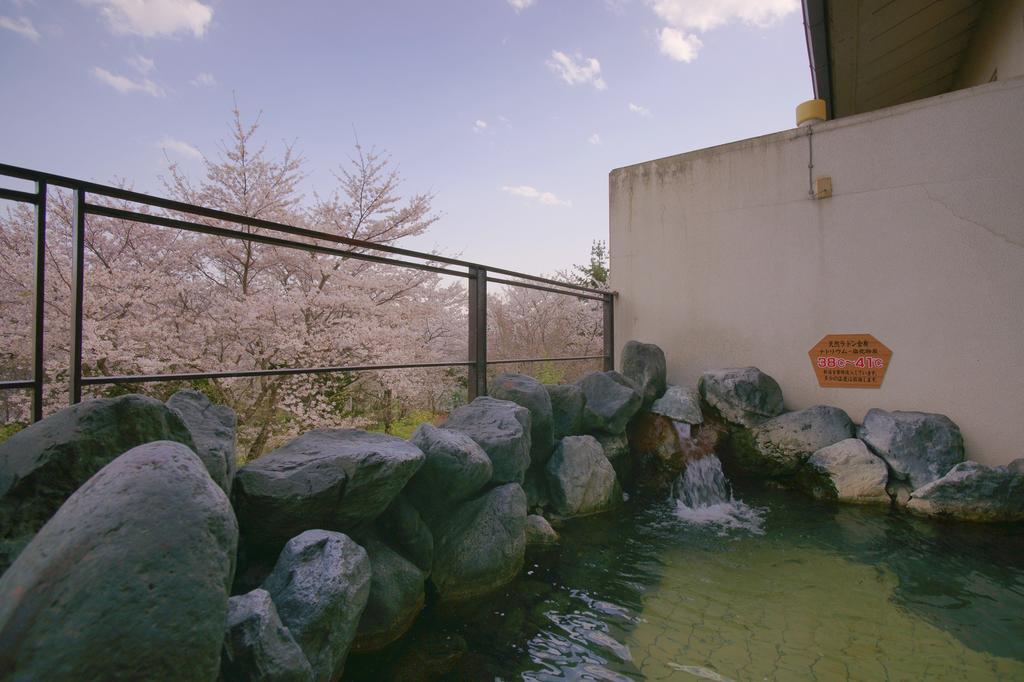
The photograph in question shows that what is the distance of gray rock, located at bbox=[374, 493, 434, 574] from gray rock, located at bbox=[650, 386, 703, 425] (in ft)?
8.48

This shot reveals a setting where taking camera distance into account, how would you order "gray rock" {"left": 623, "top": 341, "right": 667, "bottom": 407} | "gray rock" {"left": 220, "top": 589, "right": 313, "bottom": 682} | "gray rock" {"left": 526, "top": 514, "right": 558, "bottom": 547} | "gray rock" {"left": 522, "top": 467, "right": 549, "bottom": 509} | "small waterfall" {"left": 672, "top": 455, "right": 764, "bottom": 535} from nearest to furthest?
"gray rock" {"left": 220, "top": 589, "right": 313, "bottom": 682} → "gray rock" {"left": 526, "top": 514, "right": 558, "bottom": 547} → "gray rock" {"left": 522, "top": 467, "right": 549, "bottom": 509} → "small waterfall" {"left": 672, "top": 455, "right": 764, "bottom": 535} → "gray rock" {"left": 623, "top": 341, "right": 667, "bottom": 407}

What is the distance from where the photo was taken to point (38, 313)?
1.52 metres

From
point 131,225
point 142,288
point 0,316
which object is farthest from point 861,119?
point 0,316

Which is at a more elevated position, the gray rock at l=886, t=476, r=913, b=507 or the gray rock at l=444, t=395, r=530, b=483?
the gray rock at l=444, t=395, r=530, b=483

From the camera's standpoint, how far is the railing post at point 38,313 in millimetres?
1501

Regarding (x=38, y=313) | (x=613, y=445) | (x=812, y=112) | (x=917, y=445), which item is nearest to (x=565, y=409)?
(x=613, y=445)

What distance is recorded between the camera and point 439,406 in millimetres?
6680

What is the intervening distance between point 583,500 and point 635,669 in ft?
4.96

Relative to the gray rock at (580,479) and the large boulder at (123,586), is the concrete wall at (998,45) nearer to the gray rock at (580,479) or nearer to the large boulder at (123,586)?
the gray rock at (580,479)

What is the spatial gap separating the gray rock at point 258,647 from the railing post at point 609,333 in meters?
4.28

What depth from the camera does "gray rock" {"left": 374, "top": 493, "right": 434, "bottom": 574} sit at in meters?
Answer: 2.03

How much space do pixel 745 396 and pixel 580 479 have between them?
1.81 meters

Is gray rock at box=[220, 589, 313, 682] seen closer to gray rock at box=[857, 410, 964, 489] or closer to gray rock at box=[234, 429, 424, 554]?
gray rock at box=[234, 429, 424, 554]

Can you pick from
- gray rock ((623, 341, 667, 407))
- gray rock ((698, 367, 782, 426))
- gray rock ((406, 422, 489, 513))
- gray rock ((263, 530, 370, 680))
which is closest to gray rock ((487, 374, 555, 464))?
gray rock ((406, 422, 489, 513))
